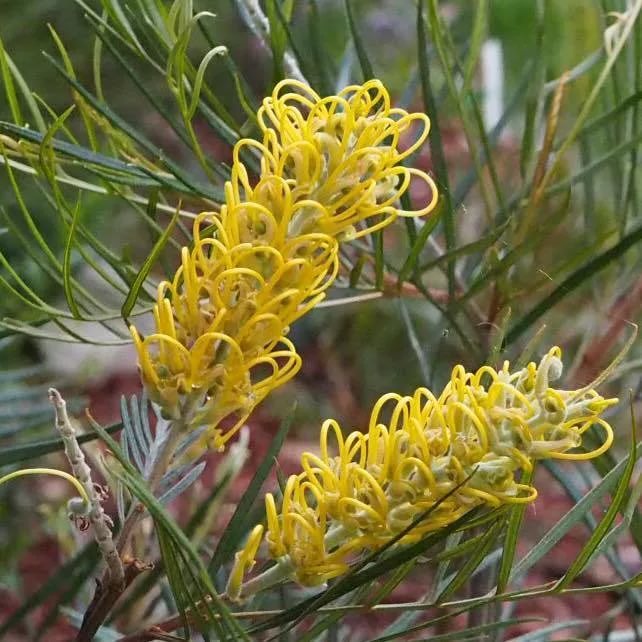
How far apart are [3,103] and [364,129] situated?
55 centimetres

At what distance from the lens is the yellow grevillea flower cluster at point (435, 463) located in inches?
7.8

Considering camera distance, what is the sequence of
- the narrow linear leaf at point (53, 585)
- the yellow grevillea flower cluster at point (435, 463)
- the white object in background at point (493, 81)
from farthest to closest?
the white object in background at point (493, 81)
the narrow linear leaf at point (53, 585)
the yellow grevillea flower cluster at point (435, 463)

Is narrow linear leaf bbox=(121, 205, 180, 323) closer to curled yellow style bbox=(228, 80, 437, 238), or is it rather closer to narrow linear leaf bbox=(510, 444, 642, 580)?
curled yellow style bbox=(228, 80, 437, 238)

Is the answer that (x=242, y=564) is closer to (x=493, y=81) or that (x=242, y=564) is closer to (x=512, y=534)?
(x=512, y=534)

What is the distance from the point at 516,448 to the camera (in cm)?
20

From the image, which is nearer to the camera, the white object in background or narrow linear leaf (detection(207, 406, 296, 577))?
narrow linear leaf (detection(207, 406, 296, 577))

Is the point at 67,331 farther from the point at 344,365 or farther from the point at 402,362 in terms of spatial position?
the point at 344,365

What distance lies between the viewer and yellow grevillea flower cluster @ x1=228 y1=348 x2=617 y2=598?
198mm

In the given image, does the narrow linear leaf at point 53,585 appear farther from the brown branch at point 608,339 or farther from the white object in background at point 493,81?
the white object in background at point 493,81

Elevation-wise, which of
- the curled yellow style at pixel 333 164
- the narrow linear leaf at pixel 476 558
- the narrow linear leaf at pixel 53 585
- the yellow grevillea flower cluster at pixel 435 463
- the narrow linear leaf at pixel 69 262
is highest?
the curled yellow style at pixel 333 164

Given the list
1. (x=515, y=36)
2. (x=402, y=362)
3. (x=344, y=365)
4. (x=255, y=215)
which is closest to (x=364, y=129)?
(x=255, y=215)

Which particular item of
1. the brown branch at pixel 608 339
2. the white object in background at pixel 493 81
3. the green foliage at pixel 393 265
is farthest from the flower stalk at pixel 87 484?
the white object in background at pixel 493 81

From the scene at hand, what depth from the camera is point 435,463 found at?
0.66ft

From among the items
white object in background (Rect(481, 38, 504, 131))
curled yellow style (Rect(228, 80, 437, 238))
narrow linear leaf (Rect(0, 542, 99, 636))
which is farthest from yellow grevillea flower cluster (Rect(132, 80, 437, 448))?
white object in background (Rect(481, 38, 504, 131))
